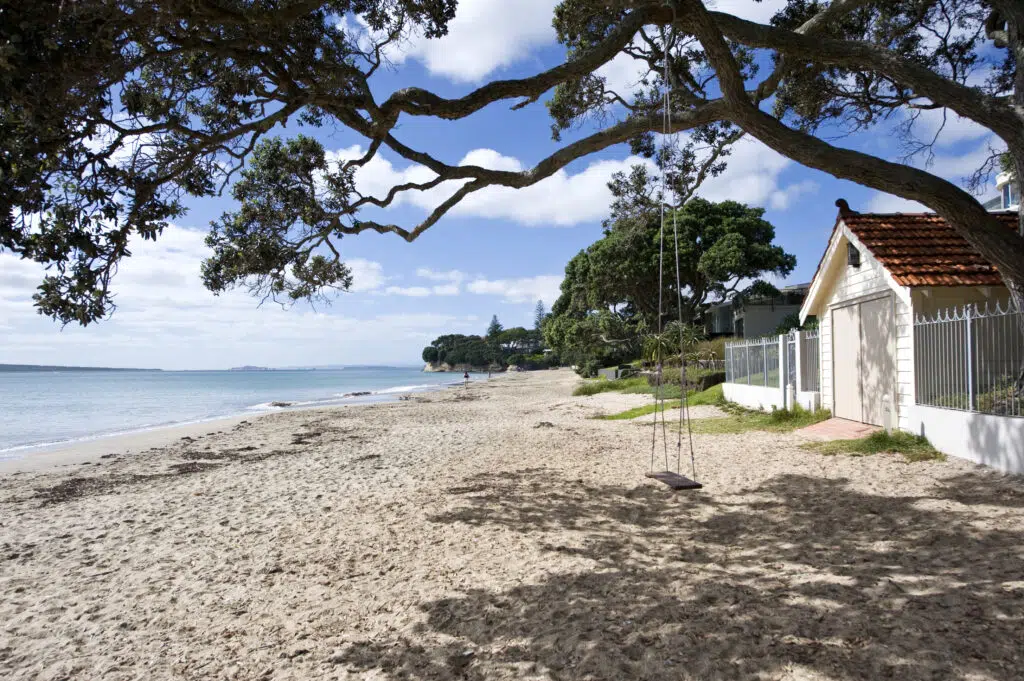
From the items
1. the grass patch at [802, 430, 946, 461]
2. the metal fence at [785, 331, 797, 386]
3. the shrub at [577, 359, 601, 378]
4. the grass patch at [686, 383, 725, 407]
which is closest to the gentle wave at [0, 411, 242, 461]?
the grass patch at [686, 383, 725, 407]

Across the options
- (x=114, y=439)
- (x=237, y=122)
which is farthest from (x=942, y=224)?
(x=114, y=439)

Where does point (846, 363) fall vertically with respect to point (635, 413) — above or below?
above

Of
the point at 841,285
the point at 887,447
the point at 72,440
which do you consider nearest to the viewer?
the point at 887,447

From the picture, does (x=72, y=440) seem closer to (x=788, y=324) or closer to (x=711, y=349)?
(x=711, y=349)

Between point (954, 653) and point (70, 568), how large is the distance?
8006 millimetres

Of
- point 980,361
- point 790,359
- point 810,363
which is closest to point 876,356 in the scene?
point 980,361

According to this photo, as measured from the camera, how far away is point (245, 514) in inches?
352

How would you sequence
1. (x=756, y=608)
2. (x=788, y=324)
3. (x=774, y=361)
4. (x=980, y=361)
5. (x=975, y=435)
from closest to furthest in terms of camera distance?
(x=756, y=608) < (x=975, y=435) < (x=980, y=361) < (x=774, y=361) < (x=788, y=324)

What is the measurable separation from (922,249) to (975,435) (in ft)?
12.9

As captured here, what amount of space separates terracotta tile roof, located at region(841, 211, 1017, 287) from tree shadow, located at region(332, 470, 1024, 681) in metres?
4.44

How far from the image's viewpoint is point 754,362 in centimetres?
1756

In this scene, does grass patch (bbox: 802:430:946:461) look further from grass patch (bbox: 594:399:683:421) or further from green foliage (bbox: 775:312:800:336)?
green foliage (bbox: 775:312:800:336)

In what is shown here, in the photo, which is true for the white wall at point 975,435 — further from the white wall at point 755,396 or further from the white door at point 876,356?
the white wall at point 755,396

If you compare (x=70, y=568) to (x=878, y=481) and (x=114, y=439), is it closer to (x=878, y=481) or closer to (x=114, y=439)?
(x=878, y=481)
